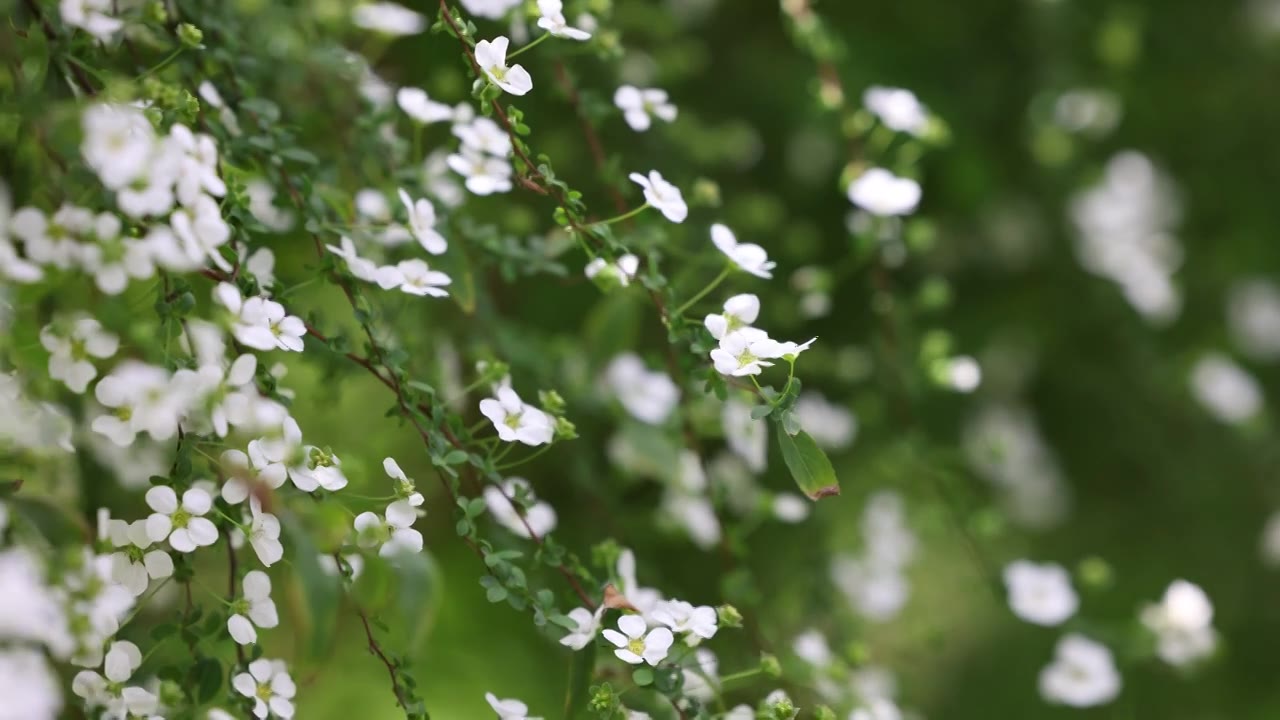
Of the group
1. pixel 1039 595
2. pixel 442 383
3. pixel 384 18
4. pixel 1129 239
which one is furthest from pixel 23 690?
pixel 1129 239

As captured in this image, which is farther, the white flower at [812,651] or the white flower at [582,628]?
the white flower at [812,651]

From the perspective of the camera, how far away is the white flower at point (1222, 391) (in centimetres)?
111

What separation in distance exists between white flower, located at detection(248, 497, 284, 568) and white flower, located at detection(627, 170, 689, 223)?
23 centimetres

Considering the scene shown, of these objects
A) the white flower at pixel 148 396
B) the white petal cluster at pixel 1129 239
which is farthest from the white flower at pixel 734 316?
the white petal cluster at pixel 1129 239

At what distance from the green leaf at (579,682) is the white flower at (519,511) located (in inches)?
2.6

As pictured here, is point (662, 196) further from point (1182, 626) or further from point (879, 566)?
point (1182, 626)

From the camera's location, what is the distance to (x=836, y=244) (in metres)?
1.18

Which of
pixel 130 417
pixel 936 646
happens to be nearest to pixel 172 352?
pixel 130 417

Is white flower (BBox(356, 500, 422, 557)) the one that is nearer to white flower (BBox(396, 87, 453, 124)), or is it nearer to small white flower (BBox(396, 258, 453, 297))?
small white flower (BBox(396, 258, 453, 297))

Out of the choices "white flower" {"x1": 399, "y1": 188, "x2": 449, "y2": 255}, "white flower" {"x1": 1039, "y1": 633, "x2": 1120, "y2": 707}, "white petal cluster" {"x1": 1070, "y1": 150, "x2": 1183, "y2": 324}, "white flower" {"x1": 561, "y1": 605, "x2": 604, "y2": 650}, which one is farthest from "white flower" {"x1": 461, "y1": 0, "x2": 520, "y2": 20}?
"white petal cluster" {"x1": 1070, "y1": 150, "x2": 1183, "y2": 324}

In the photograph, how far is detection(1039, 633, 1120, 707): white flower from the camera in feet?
2.71

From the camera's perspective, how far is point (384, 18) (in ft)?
2.22

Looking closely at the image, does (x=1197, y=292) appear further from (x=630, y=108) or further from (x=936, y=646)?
(x=630, y=108)

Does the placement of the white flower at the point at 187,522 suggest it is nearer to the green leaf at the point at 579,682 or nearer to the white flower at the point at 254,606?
the white flower at the point at 254,606
